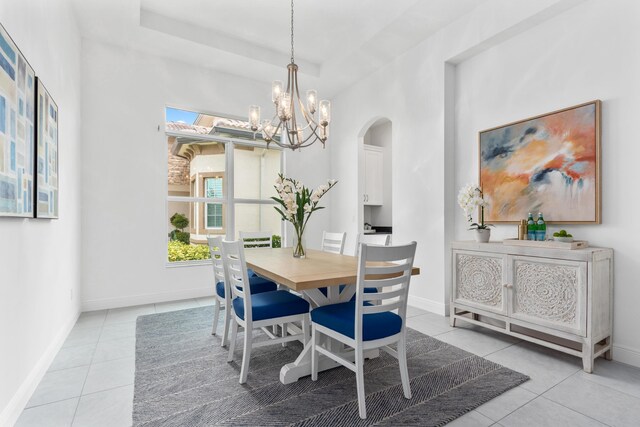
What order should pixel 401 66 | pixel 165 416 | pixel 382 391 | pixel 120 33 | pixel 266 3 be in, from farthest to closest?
pixel 401 66, pixel 120 33, pixel 266 3, pixel 382 391, pixel 165 416

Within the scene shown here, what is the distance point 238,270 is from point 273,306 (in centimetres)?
34

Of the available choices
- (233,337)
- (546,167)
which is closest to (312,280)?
(233,337)

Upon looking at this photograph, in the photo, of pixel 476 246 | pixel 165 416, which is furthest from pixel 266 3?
pixel 165 416

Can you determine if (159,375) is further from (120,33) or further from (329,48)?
(329,48)

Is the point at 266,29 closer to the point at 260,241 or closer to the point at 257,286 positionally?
the point at 260,241

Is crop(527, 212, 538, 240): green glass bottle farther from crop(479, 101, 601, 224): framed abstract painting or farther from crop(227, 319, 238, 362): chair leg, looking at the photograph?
crop(227, 319, 238, 362): chair leg

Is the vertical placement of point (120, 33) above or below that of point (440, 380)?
above

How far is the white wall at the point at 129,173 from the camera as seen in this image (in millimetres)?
3725

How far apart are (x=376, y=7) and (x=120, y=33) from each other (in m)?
2.75

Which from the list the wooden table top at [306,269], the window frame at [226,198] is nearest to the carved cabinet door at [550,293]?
the wooden table top at [306,269]

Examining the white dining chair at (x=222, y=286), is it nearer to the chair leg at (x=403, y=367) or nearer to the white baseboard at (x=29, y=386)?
the white baseboard at (x=29, y=386)

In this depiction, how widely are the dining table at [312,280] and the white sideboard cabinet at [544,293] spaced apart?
3.50 feet

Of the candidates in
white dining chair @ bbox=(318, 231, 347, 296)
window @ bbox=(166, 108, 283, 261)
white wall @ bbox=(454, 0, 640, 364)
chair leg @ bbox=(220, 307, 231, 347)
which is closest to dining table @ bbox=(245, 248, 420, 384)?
chair leg @ bbox=(220, 307, 231, 347)

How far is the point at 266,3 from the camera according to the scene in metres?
3.32
